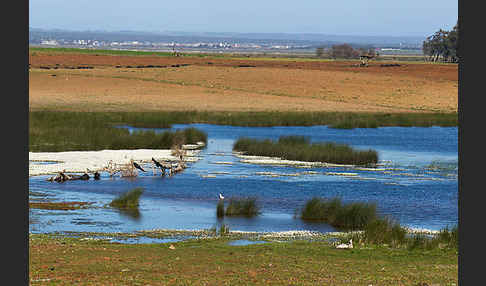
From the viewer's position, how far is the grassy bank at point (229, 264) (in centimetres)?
1376

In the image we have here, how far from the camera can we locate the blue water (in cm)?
2244

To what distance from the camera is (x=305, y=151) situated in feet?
128

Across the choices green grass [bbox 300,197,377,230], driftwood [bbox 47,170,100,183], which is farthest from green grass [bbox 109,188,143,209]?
driftwood [bbox 47,170,100,183]

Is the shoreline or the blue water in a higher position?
the shoreline

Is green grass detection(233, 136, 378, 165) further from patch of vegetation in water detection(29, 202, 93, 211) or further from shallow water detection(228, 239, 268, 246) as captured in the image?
shallow water detection(228, 239, 268, 246)

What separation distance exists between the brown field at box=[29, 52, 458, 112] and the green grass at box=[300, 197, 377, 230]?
3978 cm

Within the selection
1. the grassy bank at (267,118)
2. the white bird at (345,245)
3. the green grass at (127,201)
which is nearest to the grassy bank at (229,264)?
the white bird at (345,245)

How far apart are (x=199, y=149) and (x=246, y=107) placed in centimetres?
2386

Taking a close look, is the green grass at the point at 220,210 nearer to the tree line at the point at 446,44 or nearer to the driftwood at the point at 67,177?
the driftwood at the point at 67,177

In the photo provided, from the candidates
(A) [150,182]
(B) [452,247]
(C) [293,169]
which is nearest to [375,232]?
(B) [452,247]

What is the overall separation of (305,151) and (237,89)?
40780mm

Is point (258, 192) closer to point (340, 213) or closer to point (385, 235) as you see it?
point (340, 213)

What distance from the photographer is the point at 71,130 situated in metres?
44.2

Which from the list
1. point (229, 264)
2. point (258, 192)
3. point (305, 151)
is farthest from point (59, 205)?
point (305, 151)
